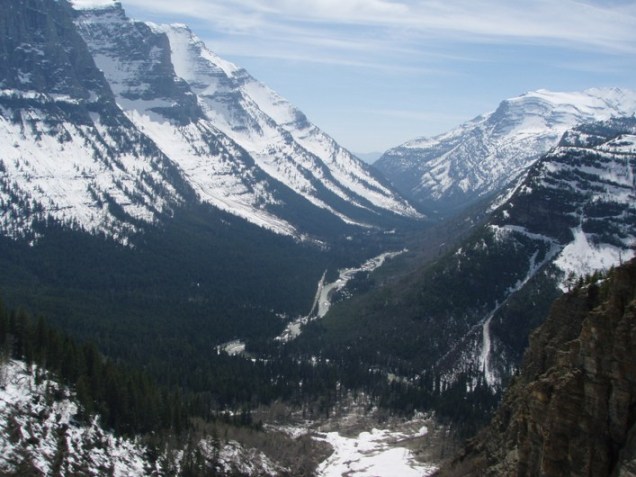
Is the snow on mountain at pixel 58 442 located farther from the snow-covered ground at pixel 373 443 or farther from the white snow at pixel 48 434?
the snow-covered ground at pixel 373 443

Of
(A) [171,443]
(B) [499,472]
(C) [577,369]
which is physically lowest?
(A) [171,443]

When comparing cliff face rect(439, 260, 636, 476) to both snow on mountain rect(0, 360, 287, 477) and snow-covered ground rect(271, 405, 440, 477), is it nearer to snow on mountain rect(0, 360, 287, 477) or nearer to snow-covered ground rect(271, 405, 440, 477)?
snow on mountain rect(0, 360, 287, 477)

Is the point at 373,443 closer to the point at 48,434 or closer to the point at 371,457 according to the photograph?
the point at 371,457

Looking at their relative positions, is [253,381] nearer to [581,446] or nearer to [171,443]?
[171,443]

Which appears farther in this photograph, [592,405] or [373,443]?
[373,443]

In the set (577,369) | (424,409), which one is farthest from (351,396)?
(577,369)

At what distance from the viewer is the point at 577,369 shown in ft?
193

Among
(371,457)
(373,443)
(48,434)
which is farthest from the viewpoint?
(373,443)

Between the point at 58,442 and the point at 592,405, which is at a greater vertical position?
the point at 592,405

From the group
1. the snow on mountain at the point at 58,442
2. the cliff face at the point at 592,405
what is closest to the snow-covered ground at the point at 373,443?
the snow on mountain at the point at 58,442

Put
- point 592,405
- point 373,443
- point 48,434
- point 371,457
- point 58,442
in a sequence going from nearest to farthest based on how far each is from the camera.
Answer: point 592,405
point 58,442
point 48,434
point 371,457
point 373,443

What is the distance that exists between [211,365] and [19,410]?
96.3m

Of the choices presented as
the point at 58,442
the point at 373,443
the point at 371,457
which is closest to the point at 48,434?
the point at 58,442

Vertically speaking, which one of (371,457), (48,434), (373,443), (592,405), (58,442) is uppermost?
(592,405)
